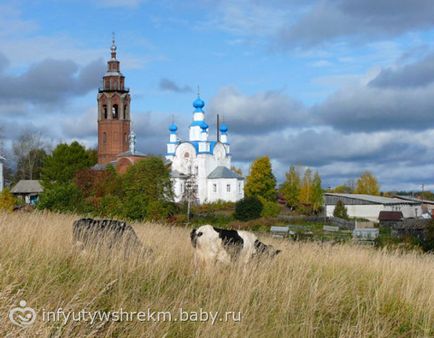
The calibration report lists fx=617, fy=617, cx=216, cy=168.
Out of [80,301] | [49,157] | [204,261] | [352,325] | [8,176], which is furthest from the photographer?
[8,176]

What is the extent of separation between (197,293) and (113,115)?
3411 inches

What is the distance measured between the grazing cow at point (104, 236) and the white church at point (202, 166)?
63.8 meters

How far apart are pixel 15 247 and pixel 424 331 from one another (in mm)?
4982

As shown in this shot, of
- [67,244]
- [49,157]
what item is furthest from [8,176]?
[67,244]

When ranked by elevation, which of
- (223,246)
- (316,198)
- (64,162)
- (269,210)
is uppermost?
(64,162)

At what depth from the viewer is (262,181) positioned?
7719 centimetres

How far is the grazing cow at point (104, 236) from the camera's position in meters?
8.58

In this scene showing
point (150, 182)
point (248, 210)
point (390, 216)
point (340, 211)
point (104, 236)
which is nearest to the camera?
point (104, 236)

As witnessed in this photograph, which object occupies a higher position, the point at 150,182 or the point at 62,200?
the point at 150,182

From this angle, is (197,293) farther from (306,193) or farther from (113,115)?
(113,115)

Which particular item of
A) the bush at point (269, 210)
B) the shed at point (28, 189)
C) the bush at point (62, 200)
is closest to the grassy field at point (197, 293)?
the bush at point (62, 200)

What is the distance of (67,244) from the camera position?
8.67 meters

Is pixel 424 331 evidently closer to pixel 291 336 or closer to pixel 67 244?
pixel 291 336

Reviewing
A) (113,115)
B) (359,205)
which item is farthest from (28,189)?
(359,205)
